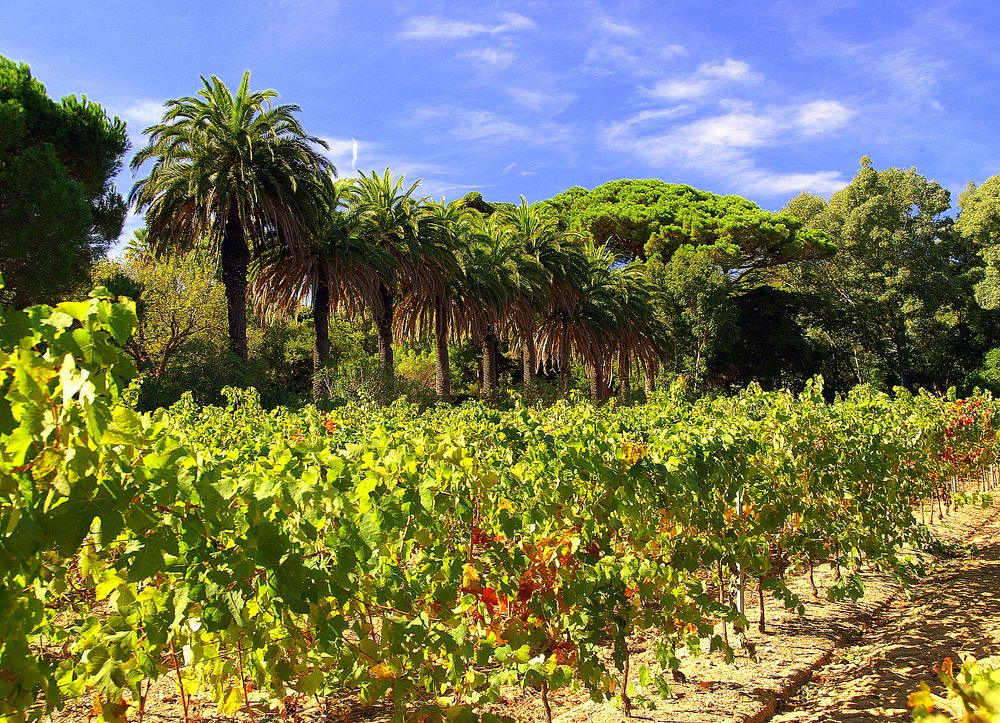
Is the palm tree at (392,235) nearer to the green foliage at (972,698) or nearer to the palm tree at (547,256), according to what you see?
the palm tree at (547,256)

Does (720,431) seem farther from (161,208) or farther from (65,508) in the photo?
(161,208)

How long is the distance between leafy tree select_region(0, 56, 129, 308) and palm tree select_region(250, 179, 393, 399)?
450 centimetres

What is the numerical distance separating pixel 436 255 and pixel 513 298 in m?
3.52

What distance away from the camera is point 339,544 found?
2164 millimetres

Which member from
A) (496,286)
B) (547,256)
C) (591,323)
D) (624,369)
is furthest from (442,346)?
(624,369)

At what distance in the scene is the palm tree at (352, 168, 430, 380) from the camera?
68.9 ft

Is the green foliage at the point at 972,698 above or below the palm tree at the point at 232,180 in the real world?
below


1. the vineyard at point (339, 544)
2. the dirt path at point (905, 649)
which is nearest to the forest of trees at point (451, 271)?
the vineyard at point (339, 544)

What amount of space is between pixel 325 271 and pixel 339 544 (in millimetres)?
19211

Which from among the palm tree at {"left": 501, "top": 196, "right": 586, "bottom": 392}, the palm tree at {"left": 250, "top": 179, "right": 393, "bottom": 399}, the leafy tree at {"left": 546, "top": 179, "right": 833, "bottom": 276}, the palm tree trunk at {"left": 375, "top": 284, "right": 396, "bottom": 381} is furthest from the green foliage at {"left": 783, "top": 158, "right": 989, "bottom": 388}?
the palm tree at {"left": 250, "top": 179, "right": 393, "bottom": 399}

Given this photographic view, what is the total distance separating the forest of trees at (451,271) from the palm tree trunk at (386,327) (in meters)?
0.10

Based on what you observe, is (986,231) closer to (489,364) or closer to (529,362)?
(529,362)

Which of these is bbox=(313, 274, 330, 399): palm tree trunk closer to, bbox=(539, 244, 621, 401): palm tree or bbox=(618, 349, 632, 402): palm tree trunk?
bbox=(539, 244, 621, 401): palm tree

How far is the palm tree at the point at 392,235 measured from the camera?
21000 mm
